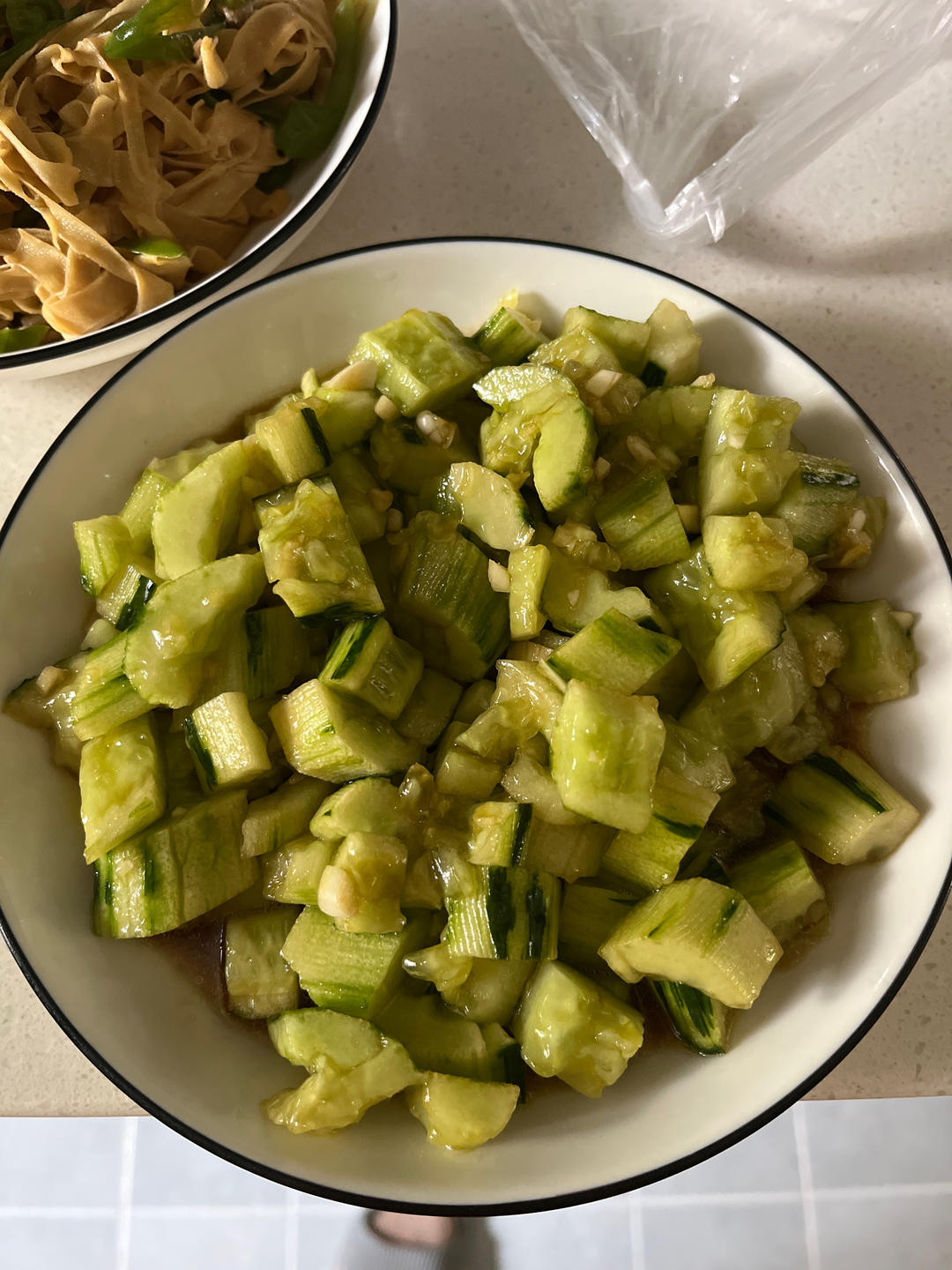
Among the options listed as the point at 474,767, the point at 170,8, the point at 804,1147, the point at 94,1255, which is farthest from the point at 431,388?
the point at 94,1255

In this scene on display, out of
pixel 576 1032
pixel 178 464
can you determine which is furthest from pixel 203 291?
pixel 576 1032

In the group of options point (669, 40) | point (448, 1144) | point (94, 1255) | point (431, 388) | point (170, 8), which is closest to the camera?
point (448, 1144)

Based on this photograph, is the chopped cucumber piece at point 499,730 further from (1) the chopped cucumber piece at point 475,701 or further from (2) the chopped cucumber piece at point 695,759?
(2) the chopped cucumber piece at point 695,759

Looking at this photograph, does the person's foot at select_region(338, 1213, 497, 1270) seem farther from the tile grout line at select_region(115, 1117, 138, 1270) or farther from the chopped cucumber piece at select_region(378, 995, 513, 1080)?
the chopped cucumber piece at select_region(378, 995, 513, 1080)

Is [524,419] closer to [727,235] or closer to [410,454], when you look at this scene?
[410,454]

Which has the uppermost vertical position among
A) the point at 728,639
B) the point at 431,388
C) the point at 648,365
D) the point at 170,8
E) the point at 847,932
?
the point at 170,8

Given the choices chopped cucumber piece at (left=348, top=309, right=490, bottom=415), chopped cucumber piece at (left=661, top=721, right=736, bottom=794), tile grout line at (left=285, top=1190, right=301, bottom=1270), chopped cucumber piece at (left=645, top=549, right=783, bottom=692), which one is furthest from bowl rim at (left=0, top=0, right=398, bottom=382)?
tile grout line at (left=285, top=1190, right=301, bottom=1270)

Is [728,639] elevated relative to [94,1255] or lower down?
elevated

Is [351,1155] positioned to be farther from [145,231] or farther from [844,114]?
[844,114]
